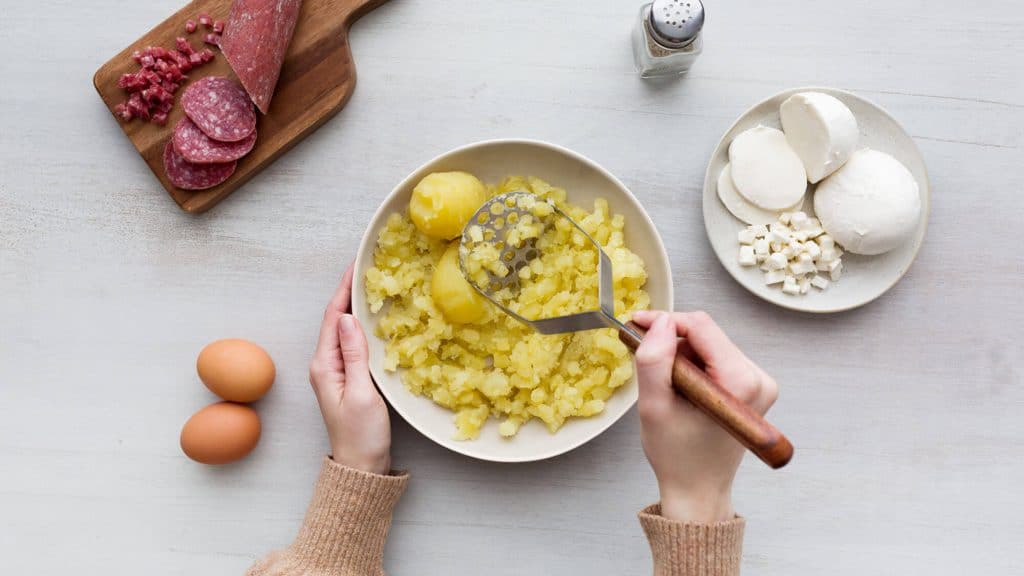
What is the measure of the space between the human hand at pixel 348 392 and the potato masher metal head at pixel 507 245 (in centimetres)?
26

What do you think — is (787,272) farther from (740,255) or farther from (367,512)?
(367,512)

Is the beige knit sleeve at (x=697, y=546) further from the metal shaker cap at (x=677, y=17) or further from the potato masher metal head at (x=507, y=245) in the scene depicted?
the metal shaker cap at (x=677, y=17)

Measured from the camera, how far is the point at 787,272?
57.4 inches

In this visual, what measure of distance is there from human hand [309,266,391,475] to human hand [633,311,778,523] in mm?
527

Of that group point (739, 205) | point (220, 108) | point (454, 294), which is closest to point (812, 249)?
point (739, 205)

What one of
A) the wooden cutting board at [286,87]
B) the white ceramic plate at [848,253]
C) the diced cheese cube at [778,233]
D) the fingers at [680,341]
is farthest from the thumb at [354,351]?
the diced cheese cube at [778,233]

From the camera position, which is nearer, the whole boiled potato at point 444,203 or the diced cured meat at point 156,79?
the whole boiled potato at point 444,203

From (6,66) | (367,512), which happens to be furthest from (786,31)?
(6,66)

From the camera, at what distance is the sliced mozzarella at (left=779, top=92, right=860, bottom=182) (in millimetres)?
1372

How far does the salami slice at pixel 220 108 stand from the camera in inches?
56.3

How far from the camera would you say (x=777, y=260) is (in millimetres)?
1430

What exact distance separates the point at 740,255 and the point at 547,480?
60 centimetres

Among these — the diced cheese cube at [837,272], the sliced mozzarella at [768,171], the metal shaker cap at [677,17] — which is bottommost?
the diced cheese cube at [837,272]

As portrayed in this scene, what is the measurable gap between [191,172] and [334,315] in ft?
1.33
